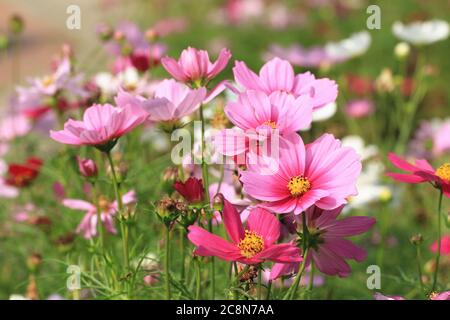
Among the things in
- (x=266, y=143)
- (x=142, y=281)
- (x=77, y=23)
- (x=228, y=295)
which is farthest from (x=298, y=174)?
(x=77, y=23)

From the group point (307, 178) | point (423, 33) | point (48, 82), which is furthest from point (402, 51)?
point (307, 178)

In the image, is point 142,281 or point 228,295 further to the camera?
point 142,281

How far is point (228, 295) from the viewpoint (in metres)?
0.91

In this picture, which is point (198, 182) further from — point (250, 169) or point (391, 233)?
point (391, 233)

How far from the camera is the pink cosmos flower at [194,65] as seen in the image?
90 cm

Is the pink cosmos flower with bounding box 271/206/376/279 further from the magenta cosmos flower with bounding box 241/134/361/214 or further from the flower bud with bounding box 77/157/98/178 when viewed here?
the flower bud with bounding box 77/157/98/178

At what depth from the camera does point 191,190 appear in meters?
0.85

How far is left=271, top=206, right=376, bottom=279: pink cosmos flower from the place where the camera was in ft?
2.81

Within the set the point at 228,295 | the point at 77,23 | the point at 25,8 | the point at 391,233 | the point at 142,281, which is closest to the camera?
the point at 228,295

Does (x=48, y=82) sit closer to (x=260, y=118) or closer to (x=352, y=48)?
(x=260, y=118)

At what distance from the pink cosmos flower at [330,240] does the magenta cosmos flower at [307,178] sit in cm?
4

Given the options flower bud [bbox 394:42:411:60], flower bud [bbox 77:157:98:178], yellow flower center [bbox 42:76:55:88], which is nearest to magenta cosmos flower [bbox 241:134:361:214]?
flower bud [bbox 77:157:98:178]

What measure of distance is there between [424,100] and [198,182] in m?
2.82

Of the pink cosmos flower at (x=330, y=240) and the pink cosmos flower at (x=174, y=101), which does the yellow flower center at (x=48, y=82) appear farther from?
the pink cosmos flower at (x=330, y=240)
